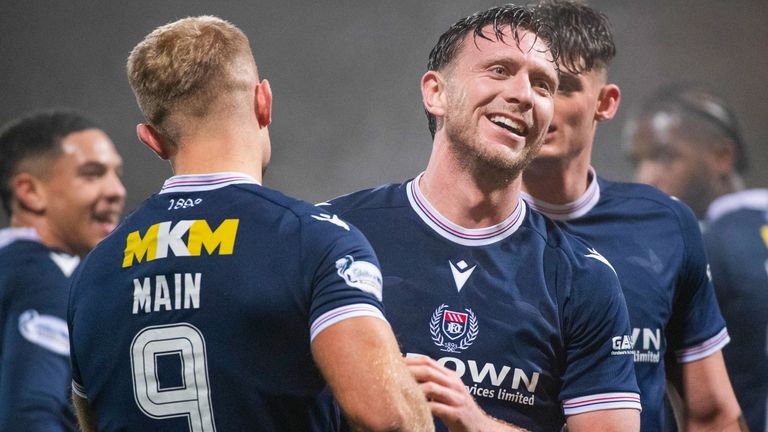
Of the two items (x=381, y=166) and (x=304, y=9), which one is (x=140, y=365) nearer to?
(x=381, y=166)

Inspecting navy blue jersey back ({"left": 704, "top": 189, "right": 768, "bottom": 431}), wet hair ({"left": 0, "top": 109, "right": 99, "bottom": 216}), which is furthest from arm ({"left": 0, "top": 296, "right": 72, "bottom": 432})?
navy blue jersey back ({"left": 704, "top": 189, "right": 768, "bottom": 431})

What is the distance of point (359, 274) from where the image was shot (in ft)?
5.54

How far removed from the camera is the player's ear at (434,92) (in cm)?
236

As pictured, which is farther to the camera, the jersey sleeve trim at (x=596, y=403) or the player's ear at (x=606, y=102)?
the player's ear at (x=606, y=102)

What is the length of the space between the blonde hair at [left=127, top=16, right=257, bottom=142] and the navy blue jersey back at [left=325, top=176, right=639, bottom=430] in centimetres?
55

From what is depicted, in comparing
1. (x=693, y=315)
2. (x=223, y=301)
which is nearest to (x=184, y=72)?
(x=223, y=301)

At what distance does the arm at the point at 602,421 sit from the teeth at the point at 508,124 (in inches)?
25.8

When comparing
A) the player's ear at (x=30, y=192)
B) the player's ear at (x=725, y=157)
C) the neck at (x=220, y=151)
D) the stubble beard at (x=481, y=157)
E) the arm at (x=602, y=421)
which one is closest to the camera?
the neck at (x=220, y=151)

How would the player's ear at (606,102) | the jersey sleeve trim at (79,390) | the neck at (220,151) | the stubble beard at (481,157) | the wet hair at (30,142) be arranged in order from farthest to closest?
the wet hair at (30,142) < the player's ear at (606,102) < the stubble beard at (481,157) < the jersey sleeve trim at (79,390) < the neck at (220,151)

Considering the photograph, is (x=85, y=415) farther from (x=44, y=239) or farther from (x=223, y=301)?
(x=44, y=239)

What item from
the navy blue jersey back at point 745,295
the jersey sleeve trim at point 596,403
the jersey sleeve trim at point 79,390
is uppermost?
the jersey sleeve trim at point 79,390

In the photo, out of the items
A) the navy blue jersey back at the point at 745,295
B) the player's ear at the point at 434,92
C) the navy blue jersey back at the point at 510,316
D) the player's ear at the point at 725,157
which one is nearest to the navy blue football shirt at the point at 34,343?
the navy blue jersey back at the point at 510,316

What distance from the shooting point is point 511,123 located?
7.30 feet

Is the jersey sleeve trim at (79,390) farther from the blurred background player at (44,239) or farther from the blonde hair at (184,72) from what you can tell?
the blurred background player at (44,239)
